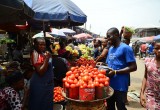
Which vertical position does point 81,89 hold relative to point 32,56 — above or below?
below

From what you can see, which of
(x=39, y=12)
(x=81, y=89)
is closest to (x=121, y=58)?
(x=81, y=89)

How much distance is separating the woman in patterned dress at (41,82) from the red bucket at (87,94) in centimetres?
115

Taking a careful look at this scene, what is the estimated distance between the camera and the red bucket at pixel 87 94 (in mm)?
3487

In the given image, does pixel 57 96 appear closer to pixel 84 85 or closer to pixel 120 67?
pixel 120 67

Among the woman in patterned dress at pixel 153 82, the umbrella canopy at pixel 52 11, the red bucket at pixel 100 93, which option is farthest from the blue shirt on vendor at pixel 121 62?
the umbrella canopy at pixel 52 11

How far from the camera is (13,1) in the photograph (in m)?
3.22

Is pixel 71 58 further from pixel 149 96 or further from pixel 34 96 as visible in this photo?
pixel 149 96

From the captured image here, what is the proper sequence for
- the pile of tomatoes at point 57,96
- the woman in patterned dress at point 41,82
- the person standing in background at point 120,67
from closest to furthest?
the woman in patterned dress at point 41,82, the person standing in background at point 120,67, the pile of tomatoes at point 57,96

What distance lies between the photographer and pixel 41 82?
14.8 ft

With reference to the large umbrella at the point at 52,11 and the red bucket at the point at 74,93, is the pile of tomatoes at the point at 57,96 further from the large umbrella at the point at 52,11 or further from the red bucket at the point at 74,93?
the red bucket at the point at 74,93

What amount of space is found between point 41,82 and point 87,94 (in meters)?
1.31

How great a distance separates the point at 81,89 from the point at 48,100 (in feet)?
4.41

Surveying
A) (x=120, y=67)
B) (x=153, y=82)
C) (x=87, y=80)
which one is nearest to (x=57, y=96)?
(x=120, y=67)

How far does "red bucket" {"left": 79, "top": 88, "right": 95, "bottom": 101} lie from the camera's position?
3487 mm
